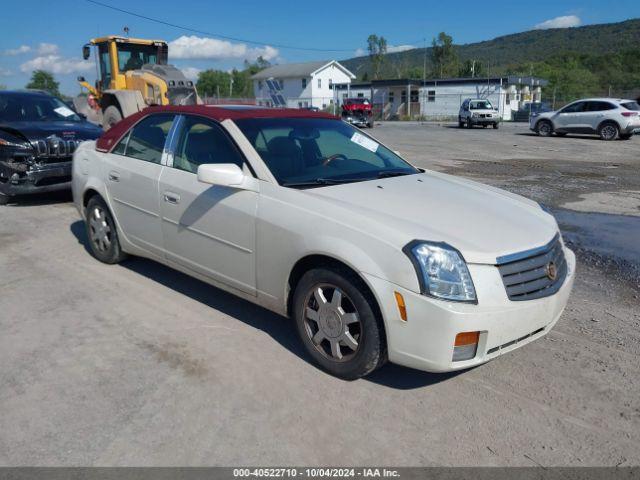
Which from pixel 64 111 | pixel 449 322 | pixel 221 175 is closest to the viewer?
pixel 449 322

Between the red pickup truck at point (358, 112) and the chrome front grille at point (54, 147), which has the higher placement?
the red pickup truck at point (358, 112)

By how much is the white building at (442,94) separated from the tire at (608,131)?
83.5 ft

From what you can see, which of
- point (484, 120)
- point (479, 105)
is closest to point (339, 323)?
point (484, 120)

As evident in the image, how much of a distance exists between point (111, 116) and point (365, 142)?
1263 centimetres

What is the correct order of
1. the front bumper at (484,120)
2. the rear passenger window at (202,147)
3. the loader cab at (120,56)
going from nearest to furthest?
the rear passenger window at (202,147)
the loader cab at (120,56)
the front bumper at (484,120)

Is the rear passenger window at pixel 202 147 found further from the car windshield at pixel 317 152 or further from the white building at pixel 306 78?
the white building at pixel 306 78

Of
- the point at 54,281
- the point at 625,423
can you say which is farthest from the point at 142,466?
the point at 54,281

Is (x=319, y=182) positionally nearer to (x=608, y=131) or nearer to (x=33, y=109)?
(x=33, y=109)

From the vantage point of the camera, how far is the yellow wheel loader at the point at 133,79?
15.2 meters

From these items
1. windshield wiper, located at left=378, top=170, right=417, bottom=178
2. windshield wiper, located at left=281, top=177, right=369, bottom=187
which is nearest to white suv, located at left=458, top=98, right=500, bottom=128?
windshield wiper, located at left=378, top=170, right=417, bottom=178

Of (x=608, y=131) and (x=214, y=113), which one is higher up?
(x=214, y=113)

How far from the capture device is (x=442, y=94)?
52.1 m

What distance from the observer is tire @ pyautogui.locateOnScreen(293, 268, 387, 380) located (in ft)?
10.6

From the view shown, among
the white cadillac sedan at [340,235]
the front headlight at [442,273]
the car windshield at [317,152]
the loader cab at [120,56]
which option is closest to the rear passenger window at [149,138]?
the white cadillac sedan at [340,235]
